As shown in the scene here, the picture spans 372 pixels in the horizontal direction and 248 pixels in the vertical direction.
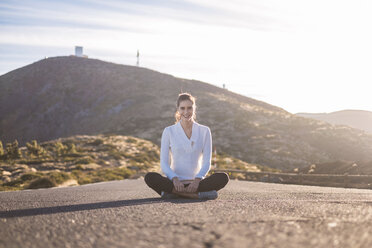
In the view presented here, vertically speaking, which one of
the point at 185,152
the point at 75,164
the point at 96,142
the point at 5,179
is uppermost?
the point at 185,152

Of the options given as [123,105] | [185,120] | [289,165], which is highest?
[123,105]

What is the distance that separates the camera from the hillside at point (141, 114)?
44.0 m

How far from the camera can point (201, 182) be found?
5.34m

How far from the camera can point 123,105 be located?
7044 cm

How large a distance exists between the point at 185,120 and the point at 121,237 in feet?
11.1

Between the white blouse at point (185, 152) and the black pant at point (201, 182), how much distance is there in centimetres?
10

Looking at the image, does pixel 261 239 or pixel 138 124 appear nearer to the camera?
pixel 261 239

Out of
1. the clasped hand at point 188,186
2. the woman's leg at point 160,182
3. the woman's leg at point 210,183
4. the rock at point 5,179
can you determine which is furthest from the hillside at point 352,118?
the clasped hand at point 188,186

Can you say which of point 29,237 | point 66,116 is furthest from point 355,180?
point 66,116

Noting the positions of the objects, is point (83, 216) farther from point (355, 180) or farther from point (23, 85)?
point (23, 85)

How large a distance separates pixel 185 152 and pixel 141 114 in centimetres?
5741

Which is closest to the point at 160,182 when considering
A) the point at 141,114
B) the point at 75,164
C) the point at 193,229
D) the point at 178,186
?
the point at 178,186

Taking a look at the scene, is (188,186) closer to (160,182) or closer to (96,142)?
(160,182)

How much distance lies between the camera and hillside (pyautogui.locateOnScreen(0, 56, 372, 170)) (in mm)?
44000
